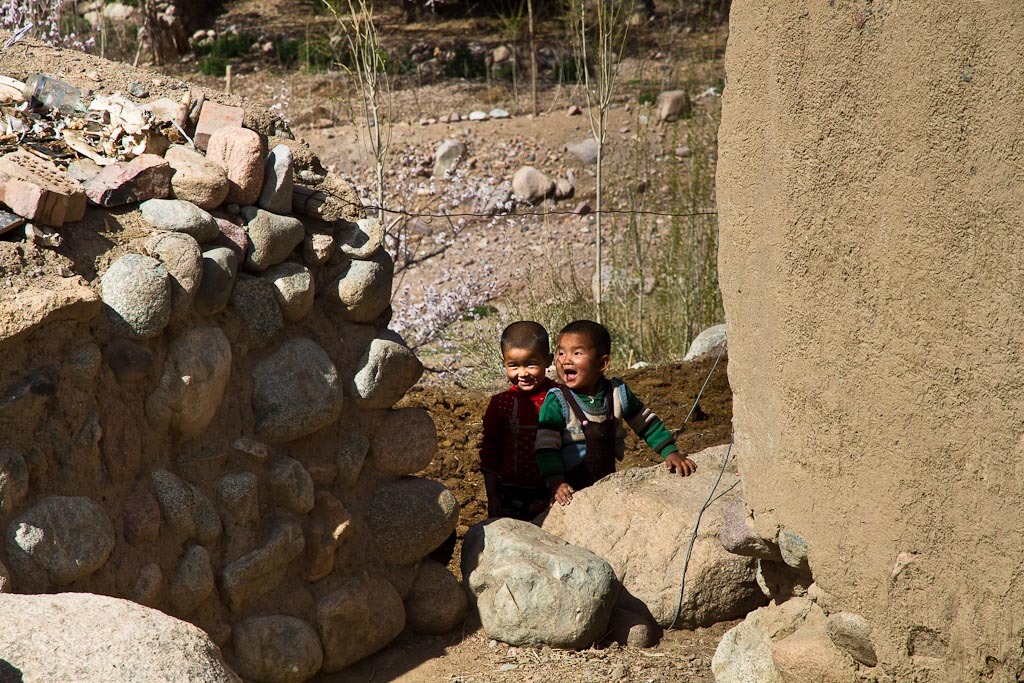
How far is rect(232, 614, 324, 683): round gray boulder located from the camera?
2.78 m

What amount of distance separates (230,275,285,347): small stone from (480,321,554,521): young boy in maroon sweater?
0.99 m

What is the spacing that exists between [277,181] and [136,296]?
583 mm

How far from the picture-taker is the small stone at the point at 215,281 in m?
2.72

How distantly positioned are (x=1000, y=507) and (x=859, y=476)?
0.31m

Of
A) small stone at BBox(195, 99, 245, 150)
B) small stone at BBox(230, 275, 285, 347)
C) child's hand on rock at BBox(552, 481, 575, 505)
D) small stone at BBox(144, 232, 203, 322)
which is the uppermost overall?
small stone at BBox(195, 99, 245, 150)

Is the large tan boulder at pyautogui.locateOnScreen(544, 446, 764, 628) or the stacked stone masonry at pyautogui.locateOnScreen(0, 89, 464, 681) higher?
the stacked stone masonry at pyautogui.locateOnScreen(0, 89, 464, 681)

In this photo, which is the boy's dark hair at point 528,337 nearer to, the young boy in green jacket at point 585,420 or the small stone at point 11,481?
the young boy in green jacket at point 585,420

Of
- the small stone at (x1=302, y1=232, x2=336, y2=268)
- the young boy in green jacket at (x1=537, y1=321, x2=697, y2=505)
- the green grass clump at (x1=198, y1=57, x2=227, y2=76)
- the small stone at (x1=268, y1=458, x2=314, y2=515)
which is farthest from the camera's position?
the green grass clump at (x1=198, y1=57, x2=227, y2=76)

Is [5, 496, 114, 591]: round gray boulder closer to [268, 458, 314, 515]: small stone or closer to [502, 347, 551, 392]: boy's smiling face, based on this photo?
[268, 458, 314, 515]: small stone

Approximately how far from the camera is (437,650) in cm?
321

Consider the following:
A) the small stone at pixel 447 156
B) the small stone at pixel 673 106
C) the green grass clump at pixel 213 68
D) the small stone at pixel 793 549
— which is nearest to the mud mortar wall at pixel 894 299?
the small stone at pixel 793 549

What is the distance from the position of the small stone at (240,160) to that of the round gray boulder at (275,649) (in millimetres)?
1135

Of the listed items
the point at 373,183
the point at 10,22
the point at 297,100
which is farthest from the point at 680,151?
Answer: the point at 10,22

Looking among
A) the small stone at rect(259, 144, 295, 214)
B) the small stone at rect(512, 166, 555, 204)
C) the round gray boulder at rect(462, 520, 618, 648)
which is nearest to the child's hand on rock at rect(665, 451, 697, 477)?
the round gray boulder at rect(462, 520, 618, 648)
